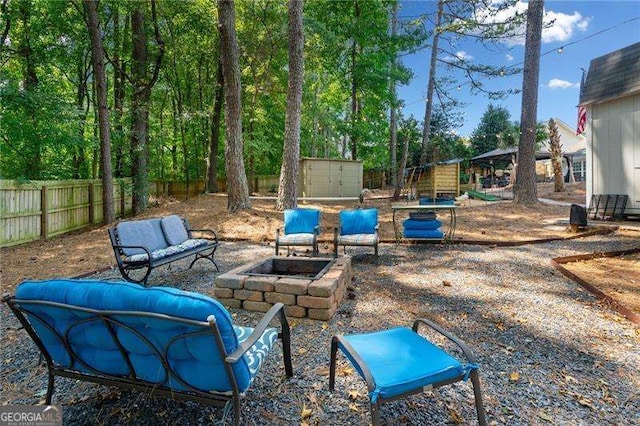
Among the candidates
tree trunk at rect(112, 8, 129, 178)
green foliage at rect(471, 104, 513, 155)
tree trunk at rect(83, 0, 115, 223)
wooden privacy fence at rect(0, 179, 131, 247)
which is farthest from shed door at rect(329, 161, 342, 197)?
green foliage at rect(471, 104, 513, 155)

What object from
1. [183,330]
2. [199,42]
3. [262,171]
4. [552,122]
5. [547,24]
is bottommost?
[183,330]

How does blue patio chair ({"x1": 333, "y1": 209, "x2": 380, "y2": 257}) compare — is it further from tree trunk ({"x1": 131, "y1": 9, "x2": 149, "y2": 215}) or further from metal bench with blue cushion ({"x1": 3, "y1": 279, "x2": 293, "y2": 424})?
tree trunk ({"x1": 131, "y1": 9, "x2": 149, "y2": 215})

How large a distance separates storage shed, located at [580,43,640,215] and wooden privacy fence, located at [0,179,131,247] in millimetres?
14684

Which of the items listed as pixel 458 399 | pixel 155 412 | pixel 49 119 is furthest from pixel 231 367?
pixel 49 119

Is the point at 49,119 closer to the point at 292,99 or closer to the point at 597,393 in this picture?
the point at 292,99

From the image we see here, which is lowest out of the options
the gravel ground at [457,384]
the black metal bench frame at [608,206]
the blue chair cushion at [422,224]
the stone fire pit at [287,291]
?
the gravel ground at [457,384]

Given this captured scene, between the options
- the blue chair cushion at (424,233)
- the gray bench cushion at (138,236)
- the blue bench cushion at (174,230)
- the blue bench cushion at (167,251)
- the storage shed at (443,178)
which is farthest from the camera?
the storage shed at (443,178)

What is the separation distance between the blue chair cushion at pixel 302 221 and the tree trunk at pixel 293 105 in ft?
11.4

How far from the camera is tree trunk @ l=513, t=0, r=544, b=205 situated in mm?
10266

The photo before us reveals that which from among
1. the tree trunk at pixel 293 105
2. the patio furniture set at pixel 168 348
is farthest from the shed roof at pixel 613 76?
the patio furniture set at pixel 168 348

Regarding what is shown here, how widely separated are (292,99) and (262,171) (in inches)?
649

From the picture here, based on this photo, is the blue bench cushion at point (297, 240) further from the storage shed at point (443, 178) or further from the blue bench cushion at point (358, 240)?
the storage shed at point (443, 178)

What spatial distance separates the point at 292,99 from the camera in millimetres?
9547

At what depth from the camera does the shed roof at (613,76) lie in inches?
355
